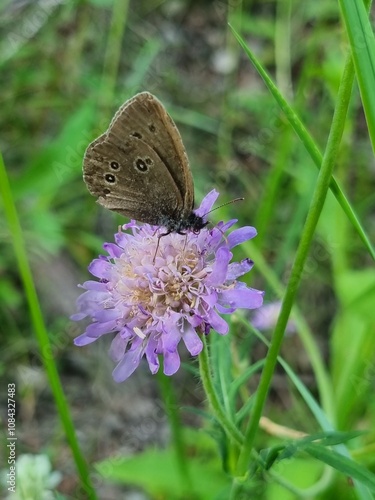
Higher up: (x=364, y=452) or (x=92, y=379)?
(x=364, y=452)

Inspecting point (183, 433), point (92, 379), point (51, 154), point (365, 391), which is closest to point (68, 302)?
point (92, 379)

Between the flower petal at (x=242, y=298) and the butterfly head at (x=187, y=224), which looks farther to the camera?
the butterfly head at (x=187, y=224)

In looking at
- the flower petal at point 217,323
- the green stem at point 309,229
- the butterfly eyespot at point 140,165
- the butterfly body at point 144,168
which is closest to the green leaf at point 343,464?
the green stem at point 309,229

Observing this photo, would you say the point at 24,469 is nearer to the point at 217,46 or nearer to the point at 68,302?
the point at 68,302

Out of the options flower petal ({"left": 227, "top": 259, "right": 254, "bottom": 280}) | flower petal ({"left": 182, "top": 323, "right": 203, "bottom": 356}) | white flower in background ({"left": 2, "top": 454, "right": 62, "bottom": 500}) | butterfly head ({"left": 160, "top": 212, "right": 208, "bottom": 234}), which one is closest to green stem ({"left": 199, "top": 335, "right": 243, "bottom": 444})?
flower petal ({"left": 182, "top": 323, "right": 203, "bottom": 356})

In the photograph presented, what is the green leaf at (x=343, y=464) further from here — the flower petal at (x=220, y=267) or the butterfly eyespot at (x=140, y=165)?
the butterfly eyespot at (x=140, y=165)

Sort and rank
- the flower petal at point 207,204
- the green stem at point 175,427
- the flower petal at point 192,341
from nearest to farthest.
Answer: the flower petal at point 192,341 < the flower petal at point 207,204 < the green stem at point 175,427
